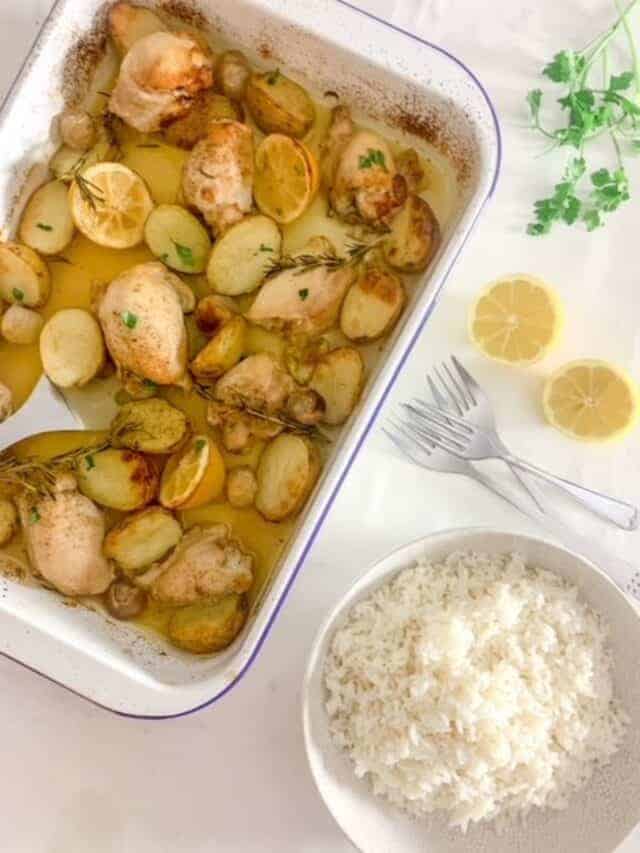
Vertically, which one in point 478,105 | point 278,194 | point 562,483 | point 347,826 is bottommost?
point 347,826

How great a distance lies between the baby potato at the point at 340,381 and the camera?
1.16m

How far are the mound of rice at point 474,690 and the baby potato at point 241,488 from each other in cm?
18

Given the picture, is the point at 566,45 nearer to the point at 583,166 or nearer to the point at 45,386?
the point at 583,166

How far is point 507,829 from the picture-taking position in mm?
1174

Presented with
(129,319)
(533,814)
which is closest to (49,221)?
(129,319)

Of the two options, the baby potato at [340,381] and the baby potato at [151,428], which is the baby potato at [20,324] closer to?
the baby potato at [151,428]

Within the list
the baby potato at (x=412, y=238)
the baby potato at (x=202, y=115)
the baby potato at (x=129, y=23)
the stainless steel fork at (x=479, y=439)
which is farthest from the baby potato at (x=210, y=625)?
the baby potato at (x=129, y=23)

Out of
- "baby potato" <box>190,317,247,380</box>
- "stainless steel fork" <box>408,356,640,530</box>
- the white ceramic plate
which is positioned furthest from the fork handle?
"baby potato" <box>190,317,247,380</box>

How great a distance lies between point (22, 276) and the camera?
47.9 inches

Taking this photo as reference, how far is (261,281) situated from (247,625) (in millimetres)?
396

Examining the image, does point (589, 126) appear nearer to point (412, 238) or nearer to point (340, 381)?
point (412, 238)

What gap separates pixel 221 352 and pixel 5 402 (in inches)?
10.5

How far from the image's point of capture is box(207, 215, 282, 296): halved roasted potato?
1199mm

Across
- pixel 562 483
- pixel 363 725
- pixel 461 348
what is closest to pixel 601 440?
pixel 562 483
